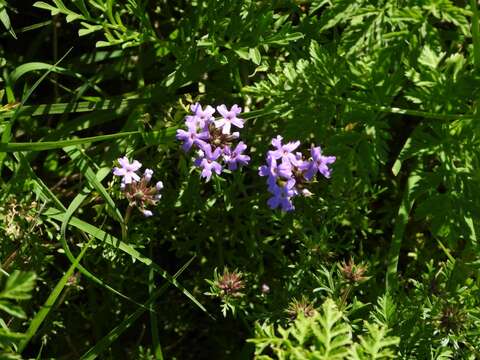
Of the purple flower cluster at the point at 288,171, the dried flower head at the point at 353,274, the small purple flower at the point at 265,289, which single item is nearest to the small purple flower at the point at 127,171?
the purple flower cluster at the point at 288,171

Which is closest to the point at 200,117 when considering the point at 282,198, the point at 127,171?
the point at 127,171

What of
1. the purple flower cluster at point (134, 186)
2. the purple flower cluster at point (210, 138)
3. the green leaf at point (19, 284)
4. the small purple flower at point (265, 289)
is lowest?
the small purple flower at point (265, 289)

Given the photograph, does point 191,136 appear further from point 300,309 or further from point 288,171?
point 300,309

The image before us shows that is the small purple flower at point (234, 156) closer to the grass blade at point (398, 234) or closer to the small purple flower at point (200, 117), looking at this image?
the small purple flower at point (200, 117)

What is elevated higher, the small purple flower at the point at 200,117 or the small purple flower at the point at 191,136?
the small purple flower at the point at 200,117

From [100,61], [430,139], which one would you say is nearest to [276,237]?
[430,139]

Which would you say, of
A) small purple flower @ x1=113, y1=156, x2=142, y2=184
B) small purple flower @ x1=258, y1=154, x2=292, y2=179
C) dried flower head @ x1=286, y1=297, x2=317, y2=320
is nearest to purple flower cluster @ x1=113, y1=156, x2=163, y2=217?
small purple flower @ x1=113, y1=156, x2=142, y2=184

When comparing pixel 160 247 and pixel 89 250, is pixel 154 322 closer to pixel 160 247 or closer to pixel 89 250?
pixel 89 250
